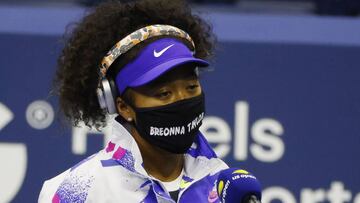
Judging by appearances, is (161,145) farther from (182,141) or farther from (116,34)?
(116,34)

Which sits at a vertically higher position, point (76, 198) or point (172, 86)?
point (172, 86)

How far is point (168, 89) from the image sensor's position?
2043mm

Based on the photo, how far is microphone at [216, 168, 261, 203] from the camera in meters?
1.87

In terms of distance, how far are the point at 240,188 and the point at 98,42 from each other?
1.62 ft

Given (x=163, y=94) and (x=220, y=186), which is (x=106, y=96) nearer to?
(x=163, y=94)

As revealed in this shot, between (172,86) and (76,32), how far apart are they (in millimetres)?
305

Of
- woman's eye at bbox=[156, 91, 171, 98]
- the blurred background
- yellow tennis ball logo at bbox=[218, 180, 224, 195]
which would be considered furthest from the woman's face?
the blurred background

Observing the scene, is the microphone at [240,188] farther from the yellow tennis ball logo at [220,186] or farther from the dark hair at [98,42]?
the dark hair at [98,42]

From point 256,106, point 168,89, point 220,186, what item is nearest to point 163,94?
point 168,89

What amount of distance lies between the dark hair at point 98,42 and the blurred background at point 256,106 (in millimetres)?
1475

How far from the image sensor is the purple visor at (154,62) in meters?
2.01

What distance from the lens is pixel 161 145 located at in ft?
6.84

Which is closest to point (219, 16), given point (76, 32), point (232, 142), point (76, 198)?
point (232, 142)

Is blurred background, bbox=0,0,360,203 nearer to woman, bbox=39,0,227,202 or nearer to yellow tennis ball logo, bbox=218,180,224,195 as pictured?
woman, bbox=39,0,227,202
